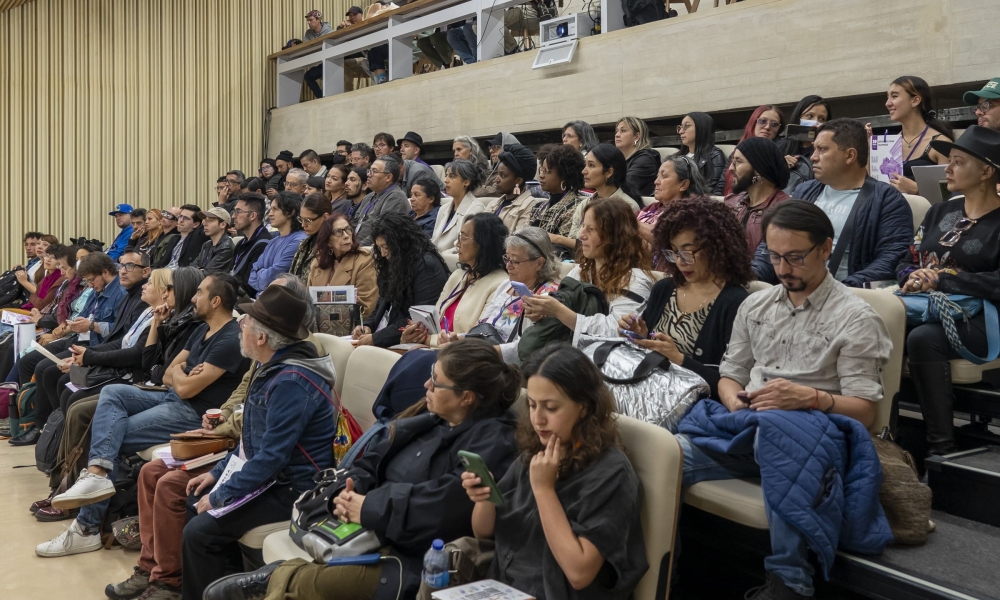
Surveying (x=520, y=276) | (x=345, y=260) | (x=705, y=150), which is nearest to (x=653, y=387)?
(x=520, y=276)

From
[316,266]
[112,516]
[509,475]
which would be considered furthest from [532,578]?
[316,266]

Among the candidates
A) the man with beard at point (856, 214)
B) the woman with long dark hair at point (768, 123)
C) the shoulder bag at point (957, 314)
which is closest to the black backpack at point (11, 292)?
the woman with long dark hair at point (768, 123)

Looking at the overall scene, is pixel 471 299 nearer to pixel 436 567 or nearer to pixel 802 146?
pixel 436 567

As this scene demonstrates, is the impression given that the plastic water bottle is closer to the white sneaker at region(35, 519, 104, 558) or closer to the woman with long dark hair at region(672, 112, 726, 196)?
the white sneaker at region(35, 519, 104, 558)

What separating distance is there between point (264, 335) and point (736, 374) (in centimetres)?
151

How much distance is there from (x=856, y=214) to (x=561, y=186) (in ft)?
5.75

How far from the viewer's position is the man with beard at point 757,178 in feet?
11.1

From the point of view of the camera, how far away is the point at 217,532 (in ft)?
8.84

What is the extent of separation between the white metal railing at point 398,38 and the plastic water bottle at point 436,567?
5585mm

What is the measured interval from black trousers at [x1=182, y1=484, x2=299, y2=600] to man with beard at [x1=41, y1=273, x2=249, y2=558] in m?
0.99

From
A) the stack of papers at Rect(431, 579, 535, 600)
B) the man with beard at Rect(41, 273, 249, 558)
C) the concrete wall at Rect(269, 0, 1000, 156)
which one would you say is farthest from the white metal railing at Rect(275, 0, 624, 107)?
the stack of papers at Rect(431, 579, 535, 600)

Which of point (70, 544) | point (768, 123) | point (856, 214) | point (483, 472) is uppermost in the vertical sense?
point (768, 123)

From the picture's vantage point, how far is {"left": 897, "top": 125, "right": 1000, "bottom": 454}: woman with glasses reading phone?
2547 millimetres

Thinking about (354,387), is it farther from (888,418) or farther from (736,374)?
(888,418)
